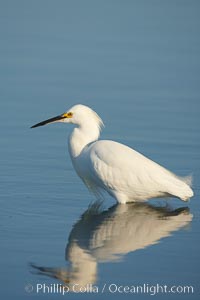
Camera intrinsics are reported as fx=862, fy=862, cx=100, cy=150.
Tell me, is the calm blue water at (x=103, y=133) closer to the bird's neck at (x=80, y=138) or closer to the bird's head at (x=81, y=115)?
the bird's neck at (x=80, y=138)

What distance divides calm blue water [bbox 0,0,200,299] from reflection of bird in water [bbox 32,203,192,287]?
0.5 inches

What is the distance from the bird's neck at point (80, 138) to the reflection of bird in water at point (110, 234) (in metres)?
0.93

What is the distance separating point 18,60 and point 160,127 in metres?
4.69

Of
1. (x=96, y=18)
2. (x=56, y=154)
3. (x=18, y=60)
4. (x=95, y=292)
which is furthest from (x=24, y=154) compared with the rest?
(x=96, y=18)

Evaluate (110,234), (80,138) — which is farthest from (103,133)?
(110,234)

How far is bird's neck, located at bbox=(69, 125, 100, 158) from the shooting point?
1034cm

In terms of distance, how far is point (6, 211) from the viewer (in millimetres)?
9078

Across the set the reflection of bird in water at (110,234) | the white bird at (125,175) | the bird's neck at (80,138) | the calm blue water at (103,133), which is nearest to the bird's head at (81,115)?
the bird's neck at (80,138)

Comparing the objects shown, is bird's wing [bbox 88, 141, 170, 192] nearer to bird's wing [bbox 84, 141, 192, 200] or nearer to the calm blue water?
bird's wing [bbox 84, 141, 192, 200]

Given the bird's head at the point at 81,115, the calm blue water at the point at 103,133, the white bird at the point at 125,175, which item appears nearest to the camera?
the calm blue water at the point at 103,133

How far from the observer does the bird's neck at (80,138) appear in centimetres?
1034

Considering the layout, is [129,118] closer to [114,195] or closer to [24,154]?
[24,154]

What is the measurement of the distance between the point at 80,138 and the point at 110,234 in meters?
2.09

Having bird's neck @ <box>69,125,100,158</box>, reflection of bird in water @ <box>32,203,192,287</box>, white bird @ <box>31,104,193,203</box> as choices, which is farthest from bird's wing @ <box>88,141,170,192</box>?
bird's neck @ <box>69,125,100,158</box>
